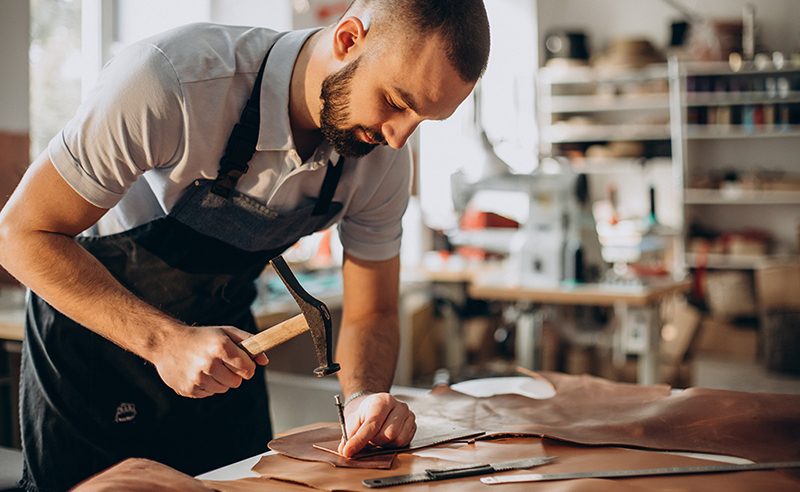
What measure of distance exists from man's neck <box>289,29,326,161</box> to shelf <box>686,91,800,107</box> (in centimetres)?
517

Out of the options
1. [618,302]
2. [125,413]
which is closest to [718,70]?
[618,302]

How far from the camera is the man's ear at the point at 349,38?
42.2 inches

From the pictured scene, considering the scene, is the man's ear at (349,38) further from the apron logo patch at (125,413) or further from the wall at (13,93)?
the wall at (13,93)

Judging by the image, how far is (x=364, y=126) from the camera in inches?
43.7

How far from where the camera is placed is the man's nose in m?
1.10

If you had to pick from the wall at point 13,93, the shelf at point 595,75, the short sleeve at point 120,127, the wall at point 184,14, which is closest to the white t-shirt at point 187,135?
the short sleeve at point 120,127

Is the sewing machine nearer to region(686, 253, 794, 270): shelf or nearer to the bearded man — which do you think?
the bearded man

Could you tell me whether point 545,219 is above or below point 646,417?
above

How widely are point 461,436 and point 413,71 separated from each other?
0.57 metres

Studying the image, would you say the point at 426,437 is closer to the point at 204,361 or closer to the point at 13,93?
the point at 204,361

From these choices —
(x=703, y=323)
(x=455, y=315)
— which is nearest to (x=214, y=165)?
(x=455, y=315)

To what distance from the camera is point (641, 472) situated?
845 millimetres

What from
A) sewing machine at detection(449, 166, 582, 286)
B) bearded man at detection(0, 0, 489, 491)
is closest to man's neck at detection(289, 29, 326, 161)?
bearded man at detection(0, 0, 489, 491)

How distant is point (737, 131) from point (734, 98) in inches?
10.9
